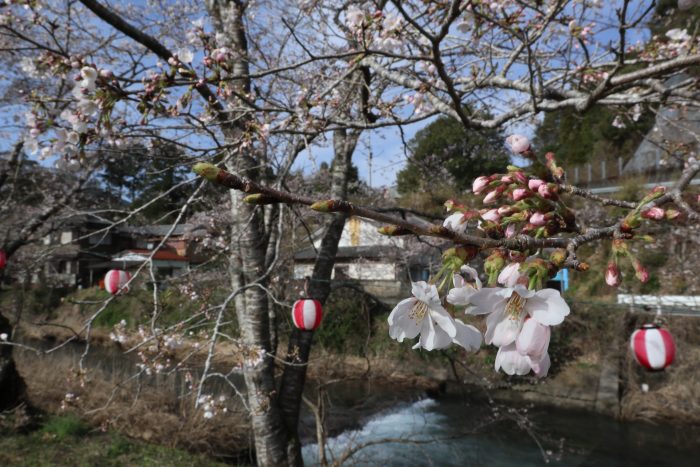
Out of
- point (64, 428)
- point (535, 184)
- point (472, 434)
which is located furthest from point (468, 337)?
point (472, 434)

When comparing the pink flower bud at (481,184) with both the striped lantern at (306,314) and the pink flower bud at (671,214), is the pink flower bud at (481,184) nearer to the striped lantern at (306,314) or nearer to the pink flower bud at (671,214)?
the pink flower bud at (671,214)

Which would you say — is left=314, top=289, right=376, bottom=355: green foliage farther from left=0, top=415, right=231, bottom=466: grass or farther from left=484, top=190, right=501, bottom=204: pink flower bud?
left=484, top=190, right=501, bottom=204: pink flower bud

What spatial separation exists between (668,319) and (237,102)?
9422mm

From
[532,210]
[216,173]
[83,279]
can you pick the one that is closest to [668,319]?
[532,210]

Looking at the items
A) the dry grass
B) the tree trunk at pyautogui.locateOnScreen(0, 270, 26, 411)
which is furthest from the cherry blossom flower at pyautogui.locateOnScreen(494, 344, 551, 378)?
the tree trunk at pyautogui.locateOnScreen(0, 270, 26, 411)

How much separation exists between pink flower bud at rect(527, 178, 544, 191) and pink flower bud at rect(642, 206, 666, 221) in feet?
0.61

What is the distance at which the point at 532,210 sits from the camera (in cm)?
81

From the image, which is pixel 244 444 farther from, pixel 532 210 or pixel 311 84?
A: pixel 532 210

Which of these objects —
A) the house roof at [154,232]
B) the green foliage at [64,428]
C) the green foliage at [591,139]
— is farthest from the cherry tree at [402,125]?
the green foliage at [591,139]

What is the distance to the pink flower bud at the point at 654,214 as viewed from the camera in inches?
30.7

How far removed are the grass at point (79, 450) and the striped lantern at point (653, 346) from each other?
4.87 m

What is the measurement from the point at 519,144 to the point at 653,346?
5.09 ft

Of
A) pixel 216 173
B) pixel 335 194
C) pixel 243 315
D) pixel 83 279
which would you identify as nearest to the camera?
pixel 216 173

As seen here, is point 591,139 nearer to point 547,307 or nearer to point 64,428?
point 64,428
